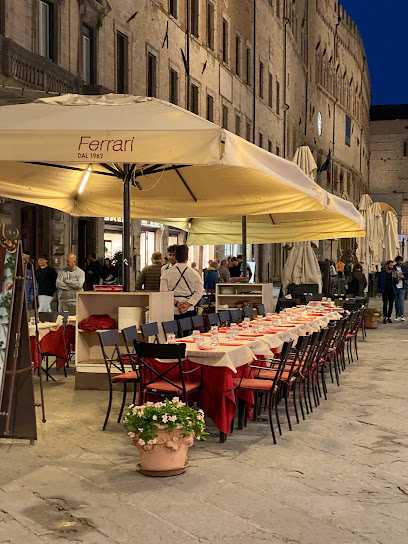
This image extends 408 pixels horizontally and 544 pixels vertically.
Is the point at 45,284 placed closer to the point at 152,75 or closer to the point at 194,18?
the point at 152,75

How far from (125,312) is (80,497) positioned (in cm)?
474

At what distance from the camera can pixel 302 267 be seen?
20.0 m

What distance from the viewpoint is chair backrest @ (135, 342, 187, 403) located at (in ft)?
23.7

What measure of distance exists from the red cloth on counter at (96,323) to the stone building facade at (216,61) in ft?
26.2

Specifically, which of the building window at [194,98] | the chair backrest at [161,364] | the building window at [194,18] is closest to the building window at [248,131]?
the building window at [194,98]

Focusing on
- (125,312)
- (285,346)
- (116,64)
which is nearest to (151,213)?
(125,312)

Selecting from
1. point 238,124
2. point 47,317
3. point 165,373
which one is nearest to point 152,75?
point 238,124

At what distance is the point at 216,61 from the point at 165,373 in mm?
26993

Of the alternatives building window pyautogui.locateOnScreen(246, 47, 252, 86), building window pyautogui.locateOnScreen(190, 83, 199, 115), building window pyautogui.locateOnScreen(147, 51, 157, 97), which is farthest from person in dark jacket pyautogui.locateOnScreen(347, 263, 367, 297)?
building window pyautogui.locateOnScreen(246, 47, 252, 86)

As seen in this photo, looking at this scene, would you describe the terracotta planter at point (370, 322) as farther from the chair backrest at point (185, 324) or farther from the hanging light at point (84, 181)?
the chair backrest at point (185, 324)

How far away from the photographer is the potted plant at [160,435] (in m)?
6.21

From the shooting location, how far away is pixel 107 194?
1300 cm

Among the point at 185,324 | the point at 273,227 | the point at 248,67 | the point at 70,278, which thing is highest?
the point at 248,67

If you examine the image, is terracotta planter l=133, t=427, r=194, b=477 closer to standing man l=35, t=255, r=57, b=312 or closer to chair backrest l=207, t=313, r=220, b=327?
chair backrest l=207, t=313, r=220, b=327
